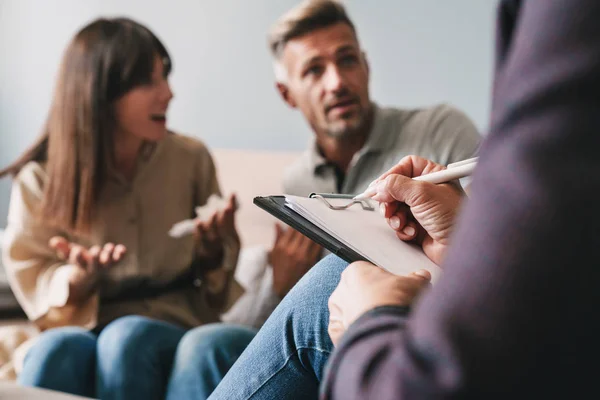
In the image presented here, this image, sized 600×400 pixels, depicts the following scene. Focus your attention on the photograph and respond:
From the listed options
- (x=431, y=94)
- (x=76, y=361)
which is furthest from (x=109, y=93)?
(x=431, y=94)

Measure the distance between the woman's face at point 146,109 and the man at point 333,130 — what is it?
36 cm

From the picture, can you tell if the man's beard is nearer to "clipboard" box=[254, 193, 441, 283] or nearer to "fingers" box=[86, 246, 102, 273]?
"fingers" box=[86, 246, 102, 273]

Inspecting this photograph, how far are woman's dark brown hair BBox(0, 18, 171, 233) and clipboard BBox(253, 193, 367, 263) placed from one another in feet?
3.10

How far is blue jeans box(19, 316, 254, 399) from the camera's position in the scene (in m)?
1.08

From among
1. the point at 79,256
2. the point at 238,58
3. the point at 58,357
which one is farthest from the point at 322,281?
the point at 238,58

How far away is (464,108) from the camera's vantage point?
1954 millimetres

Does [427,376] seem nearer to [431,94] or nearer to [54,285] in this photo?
[54,285]

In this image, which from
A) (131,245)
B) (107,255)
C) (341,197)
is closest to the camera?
(341,197)

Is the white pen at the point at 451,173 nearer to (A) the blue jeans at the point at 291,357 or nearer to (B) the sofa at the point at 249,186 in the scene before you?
(A) the blue jeans at the point at 291,357

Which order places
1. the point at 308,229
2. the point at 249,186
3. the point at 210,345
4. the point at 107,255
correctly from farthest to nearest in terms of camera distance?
1. the point at 249,186
2. the point at 107,255
3. the point at 210,345
4. the point at 308,229

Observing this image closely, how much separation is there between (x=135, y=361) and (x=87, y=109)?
1.94 feet

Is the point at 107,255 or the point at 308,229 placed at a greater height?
the point at 308,229

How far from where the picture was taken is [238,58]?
89.0 inches

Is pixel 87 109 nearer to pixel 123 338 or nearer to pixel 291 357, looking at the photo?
pixel 123 338
